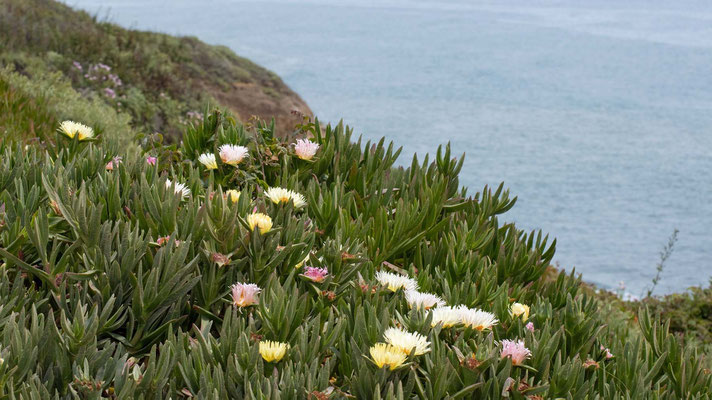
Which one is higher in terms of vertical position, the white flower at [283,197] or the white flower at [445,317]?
the white flower at [283,197]

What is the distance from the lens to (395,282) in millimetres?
1985

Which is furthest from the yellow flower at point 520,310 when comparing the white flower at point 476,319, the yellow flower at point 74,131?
the yellow flower at point 74,131

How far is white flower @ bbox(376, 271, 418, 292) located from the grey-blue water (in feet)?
21.6

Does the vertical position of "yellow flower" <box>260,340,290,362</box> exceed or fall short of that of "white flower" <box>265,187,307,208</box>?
it falls short

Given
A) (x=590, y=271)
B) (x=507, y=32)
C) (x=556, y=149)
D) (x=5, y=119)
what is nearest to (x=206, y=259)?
(x=5, y=119)

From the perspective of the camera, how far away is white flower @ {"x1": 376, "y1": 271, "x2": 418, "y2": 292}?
1972 millimetres

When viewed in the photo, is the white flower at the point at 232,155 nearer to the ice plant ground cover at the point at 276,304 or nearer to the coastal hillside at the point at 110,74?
the ice plant ground cover at the point at 276,304

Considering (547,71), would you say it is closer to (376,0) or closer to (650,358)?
(376,0)

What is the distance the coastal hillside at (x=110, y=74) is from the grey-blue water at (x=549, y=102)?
7.31 feet

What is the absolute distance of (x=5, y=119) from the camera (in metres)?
4.67

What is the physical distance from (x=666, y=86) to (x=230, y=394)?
91.0ft

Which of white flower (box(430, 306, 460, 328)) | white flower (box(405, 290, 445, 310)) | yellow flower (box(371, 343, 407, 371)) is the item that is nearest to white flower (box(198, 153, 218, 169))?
white flower (box(405, 290, 445, 310))

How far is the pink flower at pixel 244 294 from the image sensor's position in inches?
69.7

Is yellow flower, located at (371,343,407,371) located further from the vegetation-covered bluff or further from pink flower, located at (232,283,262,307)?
pink flower, located at (232,283,262,307)
